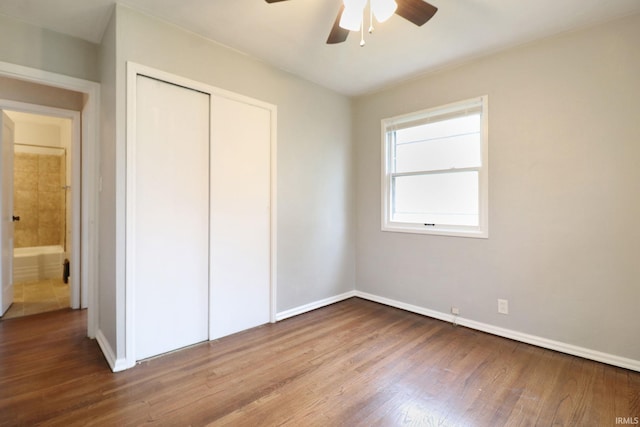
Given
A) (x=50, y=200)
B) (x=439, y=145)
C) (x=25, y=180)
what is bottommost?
(x=50, y=200)

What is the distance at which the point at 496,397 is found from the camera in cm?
184

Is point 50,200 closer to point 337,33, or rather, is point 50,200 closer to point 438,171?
point 337,33

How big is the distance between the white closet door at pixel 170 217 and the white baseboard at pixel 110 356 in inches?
4.4

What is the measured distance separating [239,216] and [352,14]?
1.86 metres

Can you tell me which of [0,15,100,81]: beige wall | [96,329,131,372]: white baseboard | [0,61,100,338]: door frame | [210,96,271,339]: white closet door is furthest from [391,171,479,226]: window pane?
[0,15,100,81]: beige wall

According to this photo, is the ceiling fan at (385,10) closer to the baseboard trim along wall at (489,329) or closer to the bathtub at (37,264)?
the baseboard trim along wall at (489,329)

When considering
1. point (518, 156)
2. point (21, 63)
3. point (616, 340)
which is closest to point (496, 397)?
point (616, 340)

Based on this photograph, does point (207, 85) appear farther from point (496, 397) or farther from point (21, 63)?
point (496, 397)

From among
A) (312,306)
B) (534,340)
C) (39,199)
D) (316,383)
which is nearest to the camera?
(316,383)

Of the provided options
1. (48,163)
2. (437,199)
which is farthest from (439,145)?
(48,163)

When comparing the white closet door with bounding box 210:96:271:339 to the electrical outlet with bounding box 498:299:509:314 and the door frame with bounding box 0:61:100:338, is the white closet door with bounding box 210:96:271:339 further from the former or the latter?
the electrical outlet with bounding box 498:299:509:314

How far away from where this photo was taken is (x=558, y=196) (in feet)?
7.91

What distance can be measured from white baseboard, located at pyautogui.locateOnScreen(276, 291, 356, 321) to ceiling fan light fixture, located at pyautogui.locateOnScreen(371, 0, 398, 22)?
108 inches

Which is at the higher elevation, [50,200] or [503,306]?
[50,200]
